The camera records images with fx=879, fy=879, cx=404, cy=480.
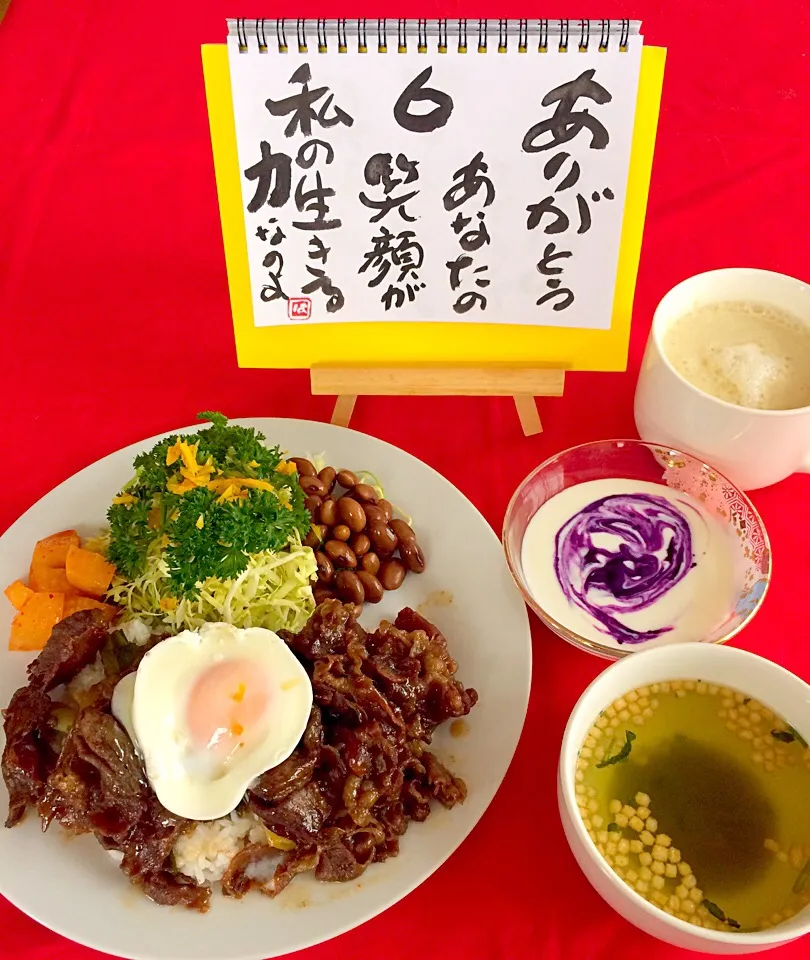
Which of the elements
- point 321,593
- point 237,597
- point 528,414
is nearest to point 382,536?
point 321,593

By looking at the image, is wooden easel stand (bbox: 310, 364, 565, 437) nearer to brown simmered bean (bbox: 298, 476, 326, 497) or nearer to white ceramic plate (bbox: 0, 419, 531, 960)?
white ceramic plate (bbox: 0, 419, 531, 960)

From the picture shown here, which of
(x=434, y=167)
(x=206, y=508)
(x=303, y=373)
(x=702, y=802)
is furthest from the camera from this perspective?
(x=303, y=373)

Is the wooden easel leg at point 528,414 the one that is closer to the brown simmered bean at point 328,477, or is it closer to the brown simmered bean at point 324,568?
the brown simmered bean at point 328,477

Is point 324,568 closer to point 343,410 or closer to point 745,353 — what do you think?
point 343,410

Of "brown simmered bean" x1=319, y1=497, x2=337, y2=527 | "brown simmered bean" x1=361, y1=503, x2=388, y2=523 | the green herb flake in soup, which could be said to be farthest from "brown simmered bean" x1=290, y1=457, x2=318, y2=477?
the green herb flake in soup

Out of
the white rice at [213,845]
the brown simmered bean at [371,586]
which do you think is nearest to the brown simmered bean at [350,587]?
the brown simmered bean at [371,586]

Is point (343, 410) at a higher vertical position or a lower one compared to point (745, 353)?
lower
